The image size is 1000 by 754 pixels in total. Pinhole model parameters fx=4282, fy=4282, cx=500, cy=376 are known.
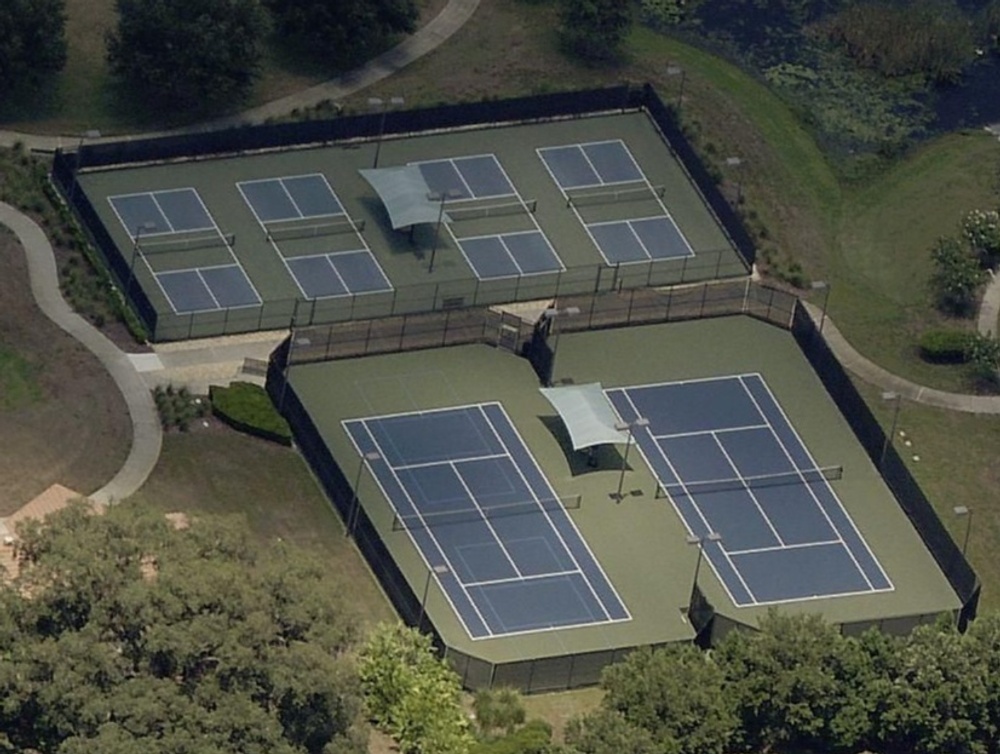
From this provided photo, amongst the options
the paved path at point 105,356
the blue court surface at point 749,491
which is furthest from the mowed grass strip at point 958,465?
the paved path at point 105,356

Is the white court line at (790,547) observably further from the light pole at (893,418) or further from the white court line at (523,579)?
the white court line at (523,579)

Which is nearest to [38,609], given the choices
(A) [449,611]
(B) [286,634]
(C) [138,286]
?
(B) [286,634]

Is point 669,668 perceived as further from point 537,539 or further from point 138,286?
point 138,286

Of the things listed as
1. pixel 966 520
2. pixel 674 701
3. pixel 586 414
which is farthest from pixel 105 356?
pixel 966 520

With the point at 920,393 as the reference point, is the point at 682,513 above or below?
above

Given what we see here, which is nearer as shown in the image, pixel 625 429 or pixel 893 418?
pixel 625 429

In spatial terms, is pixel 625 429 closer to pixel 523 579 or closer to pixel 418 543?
pixel 523 579
